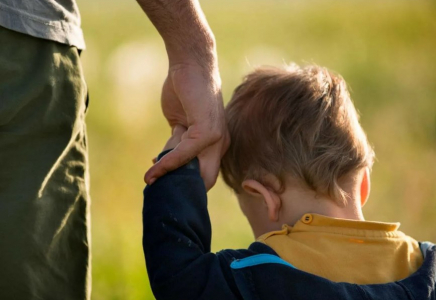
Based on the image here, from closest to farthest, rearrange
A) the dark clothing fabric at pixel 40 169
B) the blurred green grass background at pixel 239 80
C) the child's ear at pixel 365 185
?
the dark clothing fabric at pixel 40 169 < the child's ear at pixel 365 185 < the blurred green grass background at pixel 239 80

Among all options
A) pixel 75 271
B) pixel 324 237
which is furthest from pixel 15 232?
pixel 324 237

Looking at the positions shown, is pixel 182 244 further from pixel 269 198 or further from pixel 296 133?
pixel 296 133

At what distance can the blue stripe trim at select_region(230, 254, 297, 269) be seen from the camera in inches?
82.6

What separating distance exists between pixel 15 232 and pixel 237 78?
511 cm

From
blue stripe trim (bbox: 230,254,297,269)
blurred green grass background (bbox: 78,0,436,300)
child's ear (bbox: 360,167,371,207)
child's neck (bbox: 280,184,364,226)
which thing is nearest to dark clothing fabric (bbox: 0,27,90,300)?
blue stripe trim (bbox: 230,254,297,269)

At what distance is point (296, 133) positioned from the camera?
2.36m

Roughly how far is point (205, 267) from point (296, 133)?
537 millimetres

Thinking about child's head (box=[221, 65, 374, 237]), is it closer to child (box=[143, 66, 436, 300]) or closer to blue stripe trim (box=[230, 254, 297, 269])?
child (box=[143, 66, 436, 300])

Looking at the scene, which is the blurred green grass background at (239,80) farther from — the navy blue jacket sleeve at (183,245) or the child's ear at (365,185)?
the navy blue jacket sleeve at (183,245)

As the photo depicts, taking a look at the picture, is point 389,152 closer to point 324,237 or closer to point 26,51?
point 324,237

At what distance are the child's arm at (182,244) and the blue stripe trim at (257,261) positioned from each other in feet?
0.10

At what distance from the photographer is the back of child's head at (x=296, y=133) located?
2328 millimetres

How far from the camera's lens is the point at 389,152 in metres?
5.91

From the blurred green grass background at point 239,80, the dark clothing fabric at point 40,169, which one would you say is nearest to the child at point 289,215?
the dark clothing fabric at point 40,169
